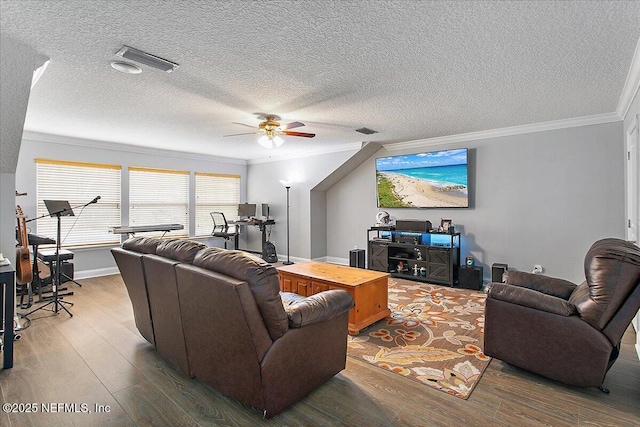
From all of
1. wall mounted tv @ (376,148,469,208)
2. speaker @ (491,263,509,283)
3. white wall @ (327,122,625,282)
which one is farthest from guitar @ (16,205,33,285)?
speaker @ (491,263,509,283)

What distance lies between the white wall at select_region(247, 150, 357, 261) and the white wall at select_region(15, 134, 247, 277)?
1.43 meters

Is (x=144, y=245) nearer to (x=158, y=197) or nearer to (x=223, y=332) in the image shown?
(x=223, y=332)

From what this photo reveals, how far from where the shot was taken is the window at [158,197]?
644 centimetres

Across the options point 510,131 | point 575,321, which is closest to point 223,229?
point 510,131

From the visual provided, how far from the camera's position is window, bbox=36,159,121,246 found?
5.38 m

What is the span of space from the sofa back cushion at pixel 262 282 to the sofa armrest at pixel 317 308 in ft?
0.26

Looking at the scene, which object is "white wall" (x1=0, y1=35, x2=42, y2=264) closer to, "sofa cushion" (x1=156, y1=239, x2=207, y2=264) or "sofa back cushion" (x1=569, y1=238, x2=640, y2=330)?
"sofa cushion" (x1=156, y1=239, x2=207, y2=264)

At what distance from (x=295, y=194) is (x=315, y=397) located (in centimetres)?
548

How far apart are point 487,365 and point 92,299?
4.82 meters

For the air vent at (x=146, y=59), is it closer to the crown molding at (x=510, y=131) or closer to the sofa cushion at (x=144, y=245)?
the sofa cushion at (x=144, y=245)

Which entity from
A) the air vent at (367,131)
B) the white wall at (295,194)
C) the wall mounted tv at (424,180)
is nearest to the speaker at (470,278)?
the wall mounted tv at (424,180)

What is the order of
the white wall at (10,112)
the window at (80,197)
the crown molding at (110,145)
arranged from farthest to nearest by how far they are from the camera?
the window at (80,197)
the crown molding at (110,145)
the white wall at (10,112)

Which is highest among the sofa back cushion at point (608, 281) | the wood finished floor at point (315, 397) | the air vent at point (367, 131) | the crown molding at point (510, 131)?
the air vent at point (367, 131)

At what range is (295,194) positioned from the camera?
7438 millimetres
